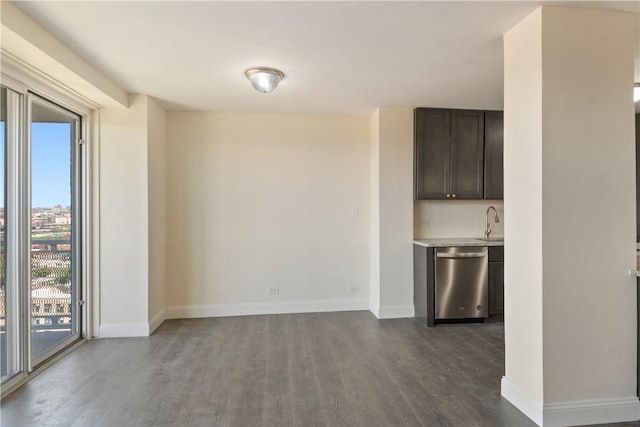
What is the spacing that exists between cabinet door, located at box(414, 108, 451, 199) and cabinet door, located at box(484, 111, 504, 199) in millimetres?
486

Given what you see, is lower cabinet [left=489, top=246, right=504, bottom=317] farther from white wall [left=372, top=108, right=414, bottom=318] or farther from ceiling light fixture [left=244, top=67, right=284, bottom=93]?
ceiling light fixture [left=244, top=67, right=284, bottom=93]

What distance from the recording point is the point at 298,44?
98.3 inches

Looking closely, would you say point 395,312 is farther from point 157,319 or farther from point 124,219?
point 124,219

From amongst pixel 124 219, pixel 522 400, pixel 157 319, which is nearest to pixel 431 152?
pixel 522 400

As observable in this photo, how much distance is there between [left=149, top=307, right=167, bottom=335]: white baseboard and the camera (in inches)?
146

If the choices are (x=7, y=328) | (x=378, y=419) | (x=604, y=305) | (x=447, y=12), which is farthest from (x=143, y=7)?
(x=604, y=305)

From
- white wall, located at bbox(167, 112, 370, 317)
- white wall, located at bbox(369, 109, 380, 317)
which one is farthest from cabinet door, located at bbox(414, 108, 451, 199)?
white wall, located at bbox(167, 112, 370, 317)

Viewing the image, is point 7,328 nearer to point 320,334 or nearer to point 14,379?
point 14,379

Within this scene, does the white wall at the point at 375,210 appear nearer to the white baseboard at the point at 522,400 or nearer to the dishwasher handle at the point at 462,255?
the dishwasher handle at the point at 462,255

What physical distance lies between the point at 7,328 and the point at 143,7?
2383 millimetres

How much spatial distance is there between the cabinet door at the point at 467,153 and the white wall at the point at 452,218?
295 mm

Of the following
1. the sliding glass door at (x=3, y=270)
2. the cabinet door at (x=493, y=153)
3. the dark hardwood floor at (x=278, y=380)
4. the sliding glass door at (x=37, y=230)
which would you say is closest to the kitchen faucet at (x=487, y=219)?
the cabinet door at (x=493, y=153)

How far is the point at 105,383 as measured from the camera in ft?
8.61

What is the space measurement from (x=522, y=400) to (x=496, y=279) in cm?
198
